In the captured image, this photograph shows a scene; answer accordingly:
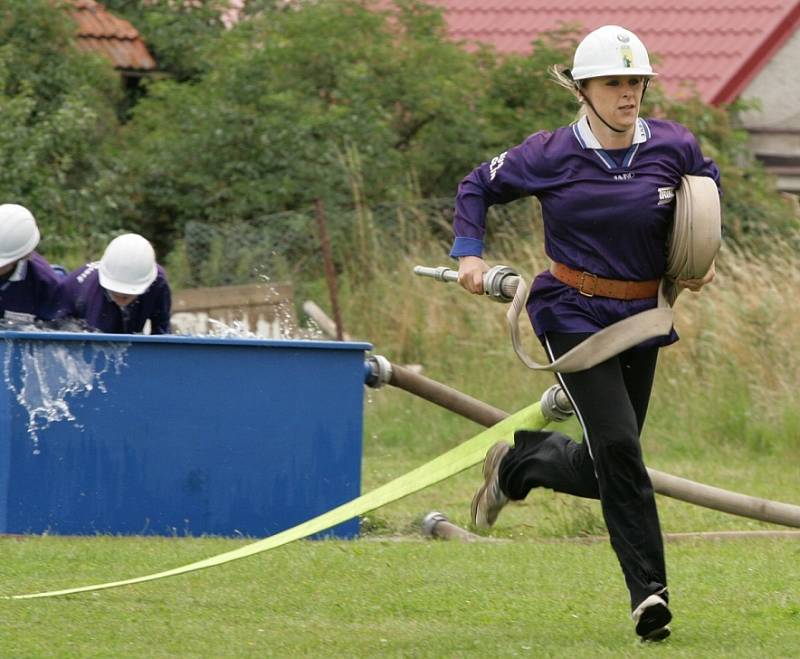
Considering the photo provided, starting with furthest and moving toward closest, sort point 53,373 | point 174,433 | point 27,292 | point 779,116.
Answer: point 779,116, point 27,292, point 174,433, point 53,373

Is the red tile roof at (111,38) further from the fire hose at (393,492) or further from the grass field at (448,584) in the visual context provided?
the fire hose at (393,492)

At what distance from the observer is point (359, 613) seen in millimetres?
6305

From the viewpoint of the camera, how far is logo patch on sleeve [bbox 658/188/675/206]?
569 cm

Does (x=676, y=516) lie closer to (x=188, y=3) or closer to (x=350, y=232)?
(x=350, y=232)

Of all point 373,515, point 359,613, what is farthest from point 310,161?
point 359,613

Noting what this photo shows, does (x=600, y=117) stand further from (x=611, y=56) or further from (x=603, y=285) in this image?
(x=603, y=285)

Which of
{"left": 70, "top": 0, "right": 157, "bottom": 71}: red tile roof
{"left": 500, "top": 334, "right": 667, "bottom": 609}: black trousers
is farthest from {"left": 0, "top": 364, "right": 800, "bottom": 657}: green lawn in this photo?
{"left": 70, "top": 0, "right": 157, "bottom": 71}: red tile roof

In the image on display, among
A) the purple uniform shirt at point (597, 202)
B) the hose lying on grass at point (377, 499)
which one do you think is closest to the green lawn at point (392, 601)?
the hose lying on grass at point (377, 499)

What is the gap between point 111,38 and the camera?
848 inches

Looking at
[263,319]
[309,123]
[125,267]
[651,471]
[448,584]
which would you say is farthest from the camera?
[309,123]

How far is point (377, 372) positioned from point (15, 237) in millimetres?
2201

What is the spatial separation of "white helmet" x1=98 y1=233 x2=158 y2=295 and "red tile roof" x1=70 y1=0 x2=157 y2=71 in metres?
12.4

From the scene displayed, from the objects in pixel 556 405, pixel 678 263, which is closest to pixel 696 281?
pixel 678 263

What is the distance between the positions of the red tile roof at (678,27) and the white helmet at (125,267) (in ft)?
34.2
